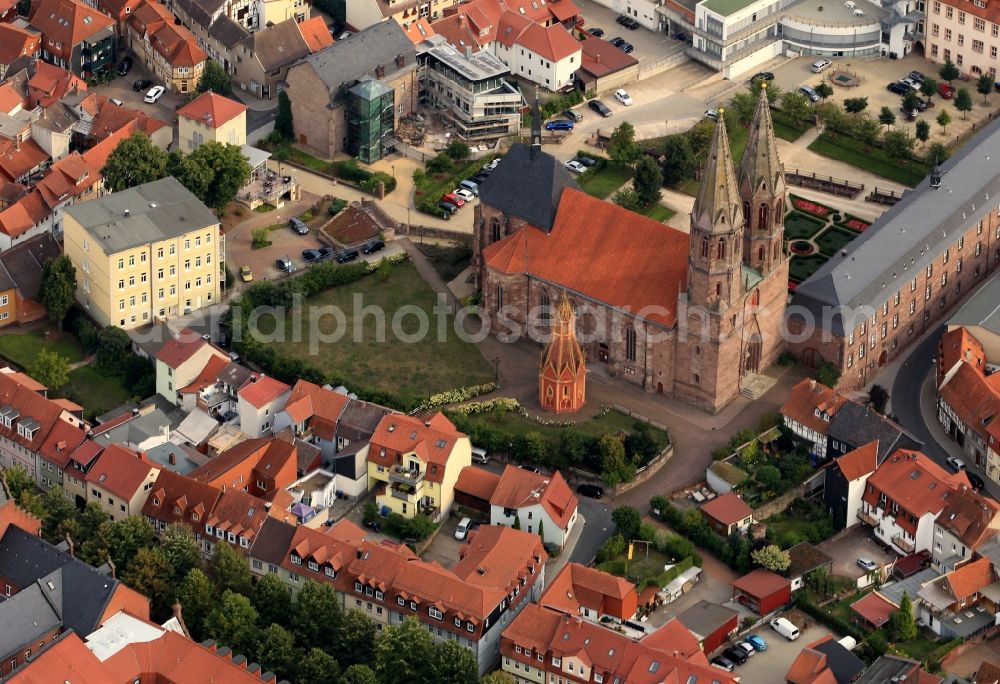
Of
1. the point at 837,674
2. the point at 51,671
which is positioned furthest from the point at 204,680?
the point at 837,674

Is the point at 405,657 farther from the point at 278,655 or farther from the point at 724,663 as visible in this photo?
the point at 724,663

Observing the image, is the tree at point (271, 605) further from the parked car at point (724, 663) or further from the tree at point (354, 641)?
the parked car at point (724, 663)

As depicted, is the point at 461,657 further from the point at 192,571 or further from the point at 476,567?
the point at 192,571

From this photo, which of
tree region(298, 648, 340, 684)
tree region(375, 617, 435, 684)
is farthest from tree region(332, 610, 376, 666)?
tree region(375, 617, 435, 684)

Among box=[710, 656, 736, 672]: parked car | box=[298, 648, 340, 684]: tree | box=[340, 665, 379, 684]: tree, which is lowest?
box=[710, 656, 736, 672]: parked car

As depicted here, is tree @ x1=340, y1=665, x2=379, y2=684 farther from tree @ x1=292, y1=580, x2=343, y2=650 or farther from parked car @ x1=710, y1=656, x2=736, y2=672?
parked car @ x1=710, y1=656, x2=736, y2=672

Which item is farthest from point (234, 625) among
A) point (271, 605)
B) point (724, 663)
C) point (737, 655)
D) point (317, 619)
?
point (737, 655)

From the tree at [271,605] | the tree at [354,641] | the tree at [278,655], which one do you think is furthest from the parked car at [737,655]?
the tree at [271,605]
